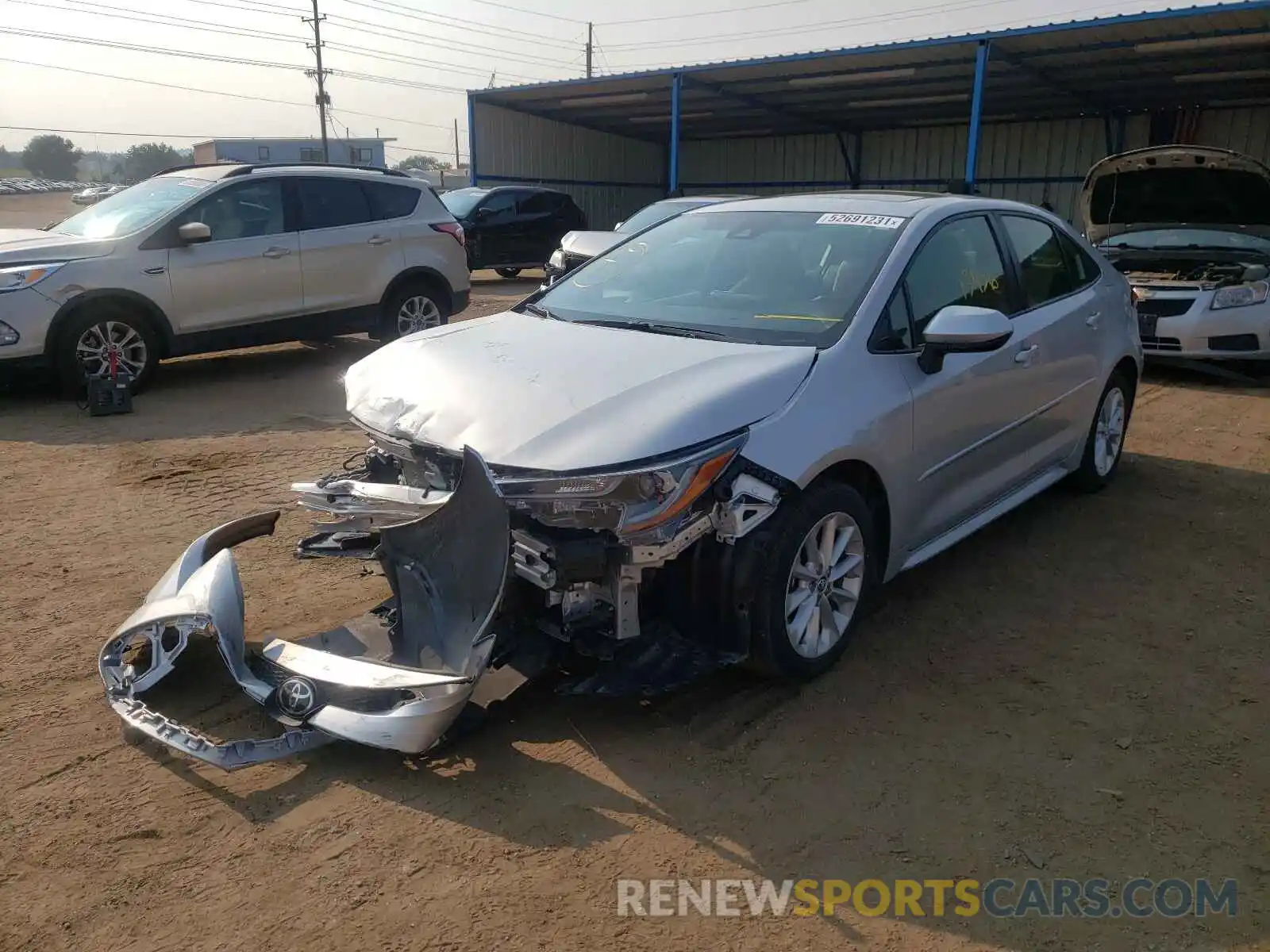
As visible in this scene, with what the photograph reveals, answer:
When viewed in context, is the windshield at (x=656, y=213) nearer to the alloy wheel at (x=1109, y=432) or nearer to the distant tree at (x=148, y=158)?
the alloy wheel at (x=1109, y=432)

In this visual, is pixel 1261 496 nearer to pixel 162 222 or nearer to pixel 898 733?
pixel 898 733

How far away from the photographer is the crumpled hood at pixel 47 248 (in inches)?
296

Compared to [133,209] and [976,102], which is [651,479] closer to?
[133,209]

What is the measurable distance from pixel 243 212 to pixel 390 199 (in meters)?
1.47

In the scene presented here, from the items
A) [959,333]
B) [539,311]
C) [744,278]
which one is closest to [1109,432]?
[959,333]

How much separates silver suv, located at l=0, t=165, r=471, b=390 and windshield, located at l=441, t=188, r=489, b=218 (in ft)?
28.9

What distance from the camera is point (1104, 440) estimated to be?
5691 mm

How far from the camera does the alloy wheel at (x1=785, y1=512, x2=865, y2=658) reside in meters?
3.35

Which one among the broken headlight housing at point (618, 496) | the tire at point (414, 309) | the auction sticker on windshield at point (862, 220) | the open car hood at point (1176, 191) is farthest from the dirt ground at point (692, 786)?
the open car hood at point (1176, 191)

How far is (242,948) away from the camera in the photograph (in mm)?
2297

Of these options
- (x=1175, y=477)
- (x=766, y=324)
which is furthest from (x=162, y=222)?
(x=1175, y=477)

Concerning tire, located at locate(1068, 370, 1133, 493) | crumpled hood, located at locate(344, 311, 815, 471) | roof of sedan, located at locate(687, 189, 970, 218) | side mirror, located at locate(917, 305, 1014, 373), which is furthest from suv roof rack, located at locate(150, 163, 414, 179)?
side mirror, located at locate(917, 305, 1014, 373)

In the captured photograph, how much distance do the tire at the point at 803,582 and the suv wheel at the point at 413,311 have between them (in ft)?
21.8

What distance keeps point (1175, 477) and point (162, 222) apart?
772cm
